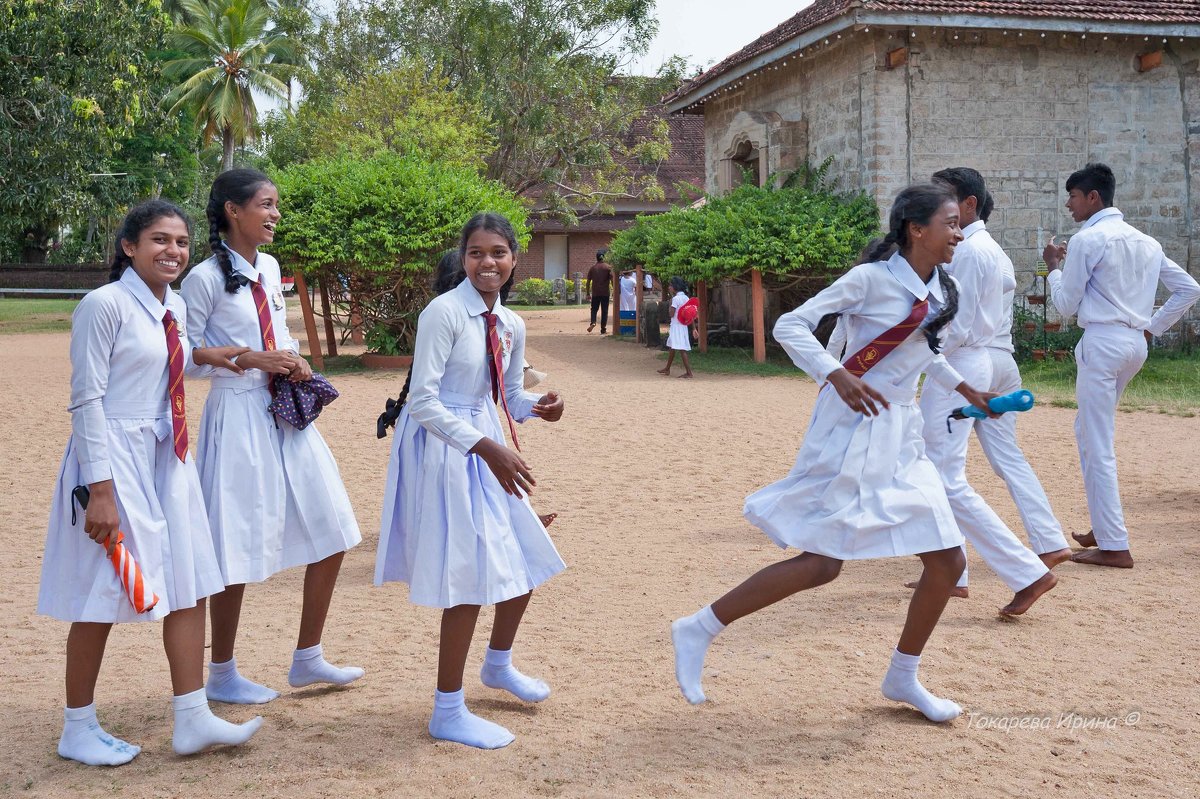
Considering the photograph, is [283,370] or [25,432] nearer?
[283,370]

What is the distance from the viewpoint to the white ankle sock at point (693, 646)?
12.4ft

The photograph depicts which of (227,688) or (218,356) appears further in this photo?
(227,688)

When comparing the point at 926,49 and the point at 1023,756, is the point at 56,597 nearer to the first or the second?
the point at 1023,756

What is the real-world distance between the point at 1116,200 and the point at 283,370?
15.2 metres

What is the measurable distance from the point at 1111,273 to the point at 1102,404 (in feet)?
2.28

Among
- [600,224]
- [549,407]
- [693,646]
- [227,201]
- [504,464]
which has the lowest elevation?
[693,646]

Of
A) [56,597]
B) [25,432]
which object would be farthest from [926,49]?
[56,597]

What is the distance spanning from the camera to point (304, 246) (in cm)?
1545

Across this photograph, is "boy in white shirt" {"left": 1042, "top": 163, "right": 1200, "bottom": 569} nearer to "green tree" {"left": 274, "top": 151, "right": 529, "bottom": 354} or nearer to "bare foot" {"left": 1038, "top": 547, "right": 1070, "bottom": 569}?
"bare foot" {"left": 1038, "top": 547, "right": 1070, "bottom": 569}

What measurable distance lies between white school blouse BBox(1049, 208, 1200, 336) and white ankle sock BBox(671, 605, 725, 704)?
11.0 feet

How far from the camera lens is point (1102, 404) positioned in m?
6.03

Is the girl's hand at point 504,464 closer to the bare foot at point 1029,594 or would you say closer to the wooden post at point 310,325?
the bare foot at point 1029,594

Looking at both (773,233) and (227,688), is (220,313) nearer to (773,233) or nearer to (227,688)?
(227,688)

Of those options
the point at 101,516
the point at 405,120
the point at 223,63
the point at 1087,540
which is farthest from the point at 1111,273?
the point at 223,63
